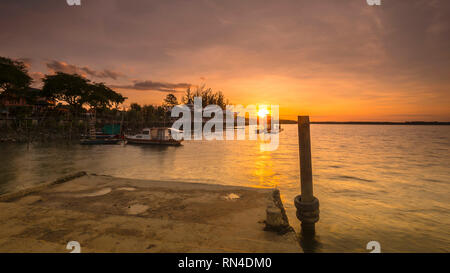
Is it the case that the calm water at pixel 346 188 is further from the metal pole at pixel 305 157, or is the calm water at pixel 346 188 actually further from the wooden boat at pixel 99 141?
the wooden boat at pixel 99 141

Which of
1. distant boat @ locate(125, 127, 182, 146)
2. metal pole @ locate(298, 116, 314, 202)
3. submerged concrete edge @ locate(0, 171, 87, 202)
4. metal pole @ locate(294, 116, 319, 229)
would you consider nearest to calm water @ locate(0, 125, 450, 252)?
metal pole @ locate(294, 116, 319, 229)

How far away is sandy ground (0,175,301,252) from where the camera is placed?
14.4 ft

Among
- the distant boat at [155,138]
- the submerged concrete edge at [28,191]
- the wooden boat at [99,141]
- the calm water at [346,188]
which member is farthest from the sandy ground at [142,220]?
the wooden boat at [99,141]

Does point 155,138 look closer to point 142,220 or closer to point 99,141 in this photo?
point 99,141

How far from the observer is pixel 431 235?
29.0 ft

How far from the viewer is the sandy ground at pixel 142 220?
439 centimetres

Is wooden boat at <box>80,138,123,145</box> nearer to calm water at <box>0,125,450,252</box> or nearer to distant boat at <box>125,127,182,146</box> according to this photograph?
distant boat at <box>125,127,182,146</box>

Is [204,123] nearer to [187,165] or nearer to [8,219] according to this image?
[187,165]

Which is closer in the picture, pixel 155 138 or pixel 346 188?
pixel 346 188

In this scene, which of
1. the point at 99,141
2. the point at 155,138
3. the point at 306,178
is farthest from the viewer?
the point at 99,141

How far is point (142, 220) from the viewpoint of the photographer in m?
5.61

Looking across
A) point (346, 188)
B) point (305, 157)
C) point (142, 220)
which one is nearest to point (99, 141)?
point (142, 220)

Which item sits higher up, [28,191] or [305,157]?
[305,157]

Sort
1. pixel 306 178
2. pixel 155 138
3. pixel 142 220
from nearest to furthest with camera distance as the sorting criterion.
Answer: pixel 142 220 < pixel 306 178 < pixel 155 138
